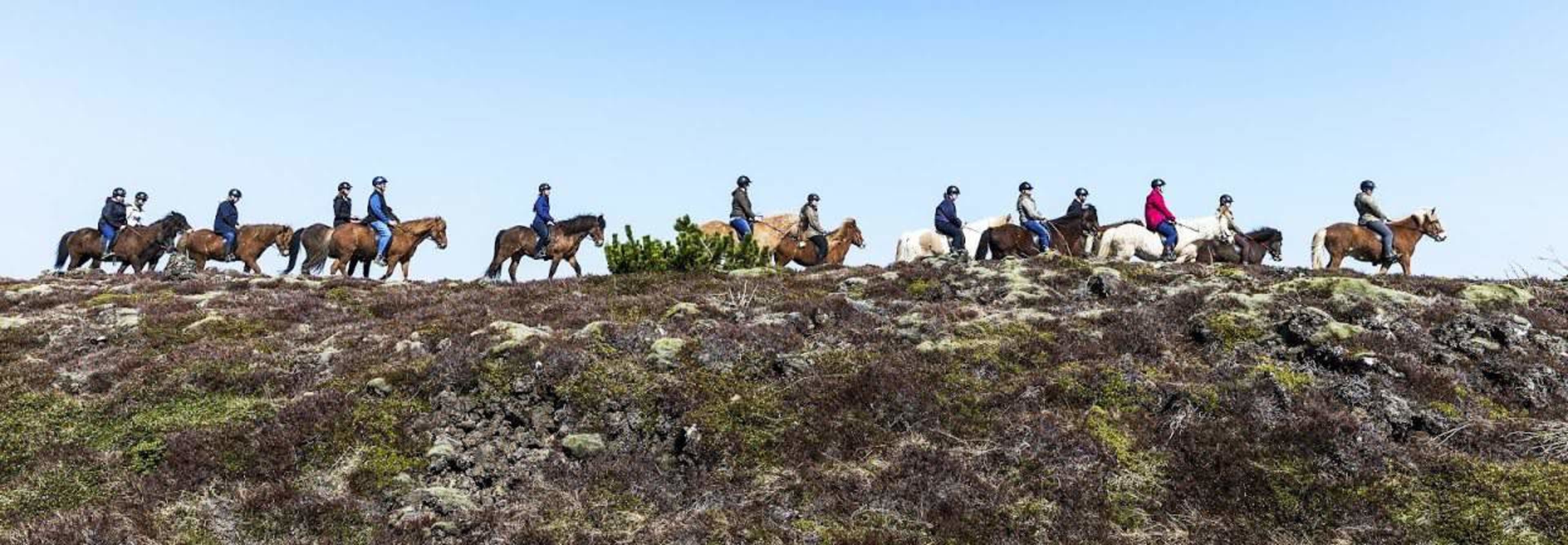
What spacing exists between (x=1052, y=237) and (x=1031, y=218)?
111cm

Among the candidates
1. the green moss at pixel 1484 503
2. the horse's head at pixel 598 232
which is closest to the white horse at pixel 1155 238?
the horse's head at pixel 598 232

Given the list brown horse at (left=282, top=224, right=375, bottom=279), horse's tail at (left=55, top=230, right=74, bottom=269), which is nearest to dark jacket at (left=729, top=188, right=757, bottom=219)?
brown horse at (left=282, top=224, right=375, bottom=279)

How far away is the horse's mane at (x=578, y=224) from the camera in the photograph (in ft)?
97.5

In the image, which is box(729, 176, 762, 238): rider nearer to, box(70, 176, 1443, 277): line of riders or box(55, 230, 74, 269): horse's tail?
box(70, 176, 1443, 277): line of riders

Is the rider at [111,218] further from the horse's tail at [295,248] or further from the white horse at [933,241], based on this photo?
the white horse at [933,241]

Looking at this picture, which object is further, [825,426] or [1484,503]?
[825,426]

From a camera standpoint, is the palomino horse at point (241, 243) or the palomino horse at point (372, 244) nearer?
the palomino horse at point (372, 244)

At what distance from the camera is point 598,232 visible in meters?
30.2

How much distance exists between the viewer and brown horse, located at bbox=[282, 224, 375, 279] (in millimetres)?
28750

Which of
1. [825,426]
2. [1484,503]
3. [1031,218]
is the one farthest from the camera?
[1031,218]

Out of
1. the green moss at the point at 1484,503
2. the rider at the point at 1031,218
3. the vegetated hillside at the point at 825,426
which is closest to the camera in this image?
the green moss at the point at 1484,503

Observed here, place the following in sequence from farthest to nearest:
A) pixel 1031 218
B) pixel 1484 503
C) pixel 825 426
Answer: pixel 1031 218
pixel 825 426
pixel 1484 503

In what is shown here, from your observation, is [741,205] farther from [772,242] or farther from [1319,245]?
[1319,245]

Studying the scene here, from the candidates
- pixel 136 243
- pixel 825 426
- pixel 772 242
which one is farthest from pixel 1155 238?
pixel 136 243
